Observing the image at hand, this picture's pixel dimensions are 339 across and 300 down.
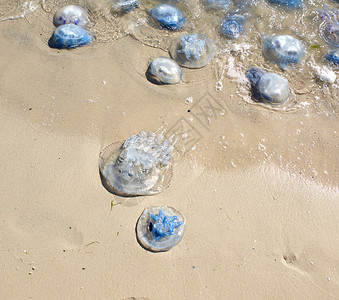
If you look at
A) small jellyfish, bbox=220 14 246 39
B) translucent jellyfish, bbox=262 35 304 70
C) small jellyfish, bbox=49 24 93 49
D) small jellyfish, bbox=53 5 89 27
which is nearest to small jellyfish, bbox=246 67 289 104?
translucent jellyfish, bbox=262 35 304 70

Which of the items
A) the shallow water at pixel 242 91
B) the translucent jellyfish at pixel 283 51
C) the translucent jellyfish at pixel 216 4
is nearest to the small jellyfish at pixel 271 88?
the shallow water at pixel 242 91

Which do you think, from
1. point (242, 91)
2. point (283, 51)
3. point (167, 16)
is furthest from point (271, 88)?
point (167, 16)

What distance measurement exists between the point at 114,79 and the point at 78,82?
487 millimetres

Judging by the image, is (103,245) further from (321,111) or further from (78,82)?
(321,111)

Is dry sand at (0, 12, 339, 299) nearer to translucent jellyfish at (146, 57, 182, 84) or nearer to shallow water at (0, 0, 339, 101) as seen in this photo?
translucent jellyfish at (146, 57, 182, 84)

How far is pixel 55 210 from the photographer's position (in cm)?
338

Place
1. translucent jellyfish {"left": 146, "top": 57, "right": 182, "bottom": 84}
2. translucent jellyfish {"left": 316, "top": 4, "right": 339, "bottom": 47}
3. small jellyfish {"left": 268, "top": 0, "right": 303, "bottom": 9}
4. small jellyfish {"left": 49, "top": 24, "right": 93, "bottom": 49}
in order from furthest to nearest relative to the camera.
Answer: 1. small jellyfish {"left": 268, "top": 0, "right": 303, "bottom": 9}
2. translucent jellyfish {"left": 316, "top": 4, "right": 339, "bottom": 47}
3. small jellyfish {"left": 49, "top": 24, "right": 93, "bottom": 49}
4. translucent jellyfish {"left": 146, "top": 57, "right": 182, "bottom": 84}

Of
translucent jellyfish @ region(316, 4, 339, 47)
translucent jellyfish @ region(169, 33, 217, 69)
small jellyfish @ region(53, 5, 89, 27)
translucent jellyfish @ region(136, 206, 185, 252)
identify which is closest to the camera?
translucent jellyfish @ region(136, 206, 185, 252)

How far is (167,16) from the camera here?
5117mm

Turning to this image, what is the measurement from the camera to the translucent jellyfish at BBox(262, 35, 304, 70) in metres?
5.00

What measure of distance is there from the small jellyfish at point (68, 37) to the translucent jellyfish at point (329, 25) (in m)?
4.04

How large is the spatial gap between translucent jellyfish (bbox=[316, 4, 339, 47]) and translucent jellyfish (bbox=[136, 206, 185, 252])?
14.1ft

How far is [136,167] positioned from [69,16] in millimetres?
2805

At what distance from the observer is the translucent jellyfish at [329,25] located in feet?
17.7
